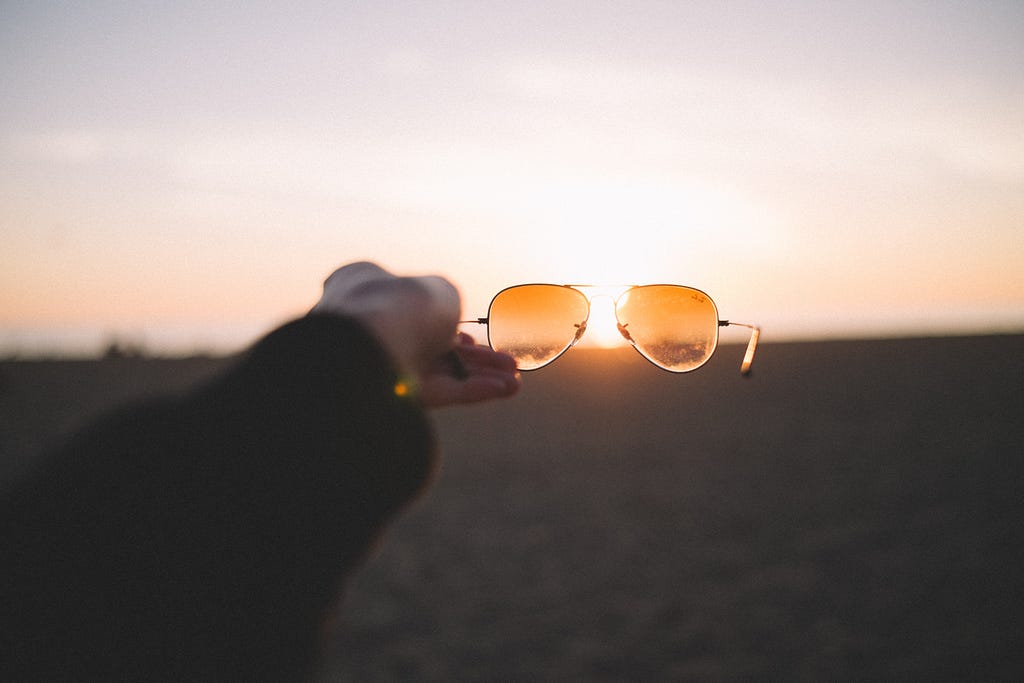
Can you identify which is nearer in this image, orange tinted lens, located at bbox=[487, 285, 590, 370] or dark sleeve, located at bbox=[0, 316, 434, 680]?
dark sleeve, located at bbox=[0, 316, 434, 680]

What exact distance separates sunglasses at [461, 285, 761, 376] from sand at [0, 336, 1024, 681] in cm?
319

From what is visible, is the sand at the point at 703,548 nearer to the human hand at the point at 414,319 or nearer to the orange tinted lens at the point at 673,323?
the orange tinted lens at the point at 673,323

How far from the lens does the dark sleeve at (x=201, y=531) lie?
68 centimetres

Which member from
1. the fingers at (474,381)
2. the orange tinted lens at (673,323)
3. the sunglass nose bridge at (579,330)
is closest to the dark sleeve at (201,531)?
the fingers at (474,381)

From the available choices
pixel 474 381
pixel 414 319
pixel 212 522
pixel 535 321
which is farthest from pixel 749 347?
pixel 212 522

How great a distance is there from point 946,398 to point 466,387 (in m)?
17.1

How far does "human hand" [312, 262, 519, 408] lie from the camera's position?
1.08 m

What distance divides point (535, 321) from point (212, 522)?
2.15m

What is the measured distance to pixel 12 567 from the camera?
0.68 metres

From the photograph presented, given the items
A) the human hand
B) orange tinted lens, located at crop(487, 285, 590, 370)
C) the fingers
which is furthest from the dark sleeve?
orange tinted lens, located at crop(487, 285, 590, 370)

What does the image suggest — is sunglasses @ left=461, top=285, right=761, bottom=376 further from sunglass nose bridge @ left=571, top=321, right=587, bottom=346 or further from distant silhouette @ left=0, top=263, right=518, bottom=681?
distant silhouette @ left=0, top=263, right=518, bottom=681

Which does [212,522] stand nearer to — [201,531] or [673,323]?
[201,531]

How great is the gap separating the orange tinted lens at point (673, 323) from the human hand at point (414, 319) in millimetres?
1472

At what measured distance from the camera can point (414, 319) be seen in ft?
3.75
